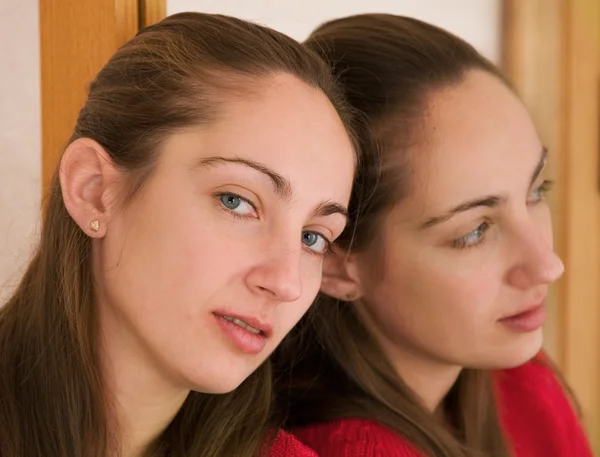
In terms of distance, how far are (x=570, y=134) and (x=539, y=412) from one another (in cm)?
59

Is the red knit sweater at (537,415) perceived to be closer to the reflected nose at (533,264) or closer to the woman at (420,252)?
the woman at (420,252)

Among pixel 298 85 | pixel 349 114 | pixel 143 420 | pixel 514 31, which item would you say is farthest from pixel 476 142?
pixel 514 31

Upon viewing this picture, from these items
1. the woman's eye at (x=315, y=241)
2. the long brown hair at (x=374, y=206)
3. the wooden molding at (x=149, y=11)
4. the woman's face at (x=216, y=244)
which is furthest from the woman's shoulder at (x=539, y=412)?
the wooden molding at (x=149, y=11)

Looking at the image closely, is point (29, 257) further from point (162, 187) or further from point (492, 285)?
point (492, 285)

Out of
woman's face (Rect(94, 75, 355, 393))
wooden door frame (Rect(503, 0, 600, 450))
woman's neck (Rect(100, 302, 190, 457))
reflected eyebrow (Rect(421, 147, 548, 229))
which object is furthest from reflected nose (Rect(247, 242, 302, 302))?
wooden door frame (Rect(503, 0, 600, 450))

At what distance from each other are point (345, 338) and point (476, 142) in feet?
0.99

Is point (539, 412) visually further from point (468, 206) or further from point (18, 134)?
point (18, 134)

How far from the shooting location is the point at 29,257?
997 millimetres

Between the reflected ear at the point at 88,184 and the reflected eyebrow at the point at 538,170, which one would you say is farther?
the reflected eyebrow at the point at 538,170

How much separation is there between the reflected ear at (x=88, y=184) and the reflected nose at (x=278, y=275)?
0.50 feet

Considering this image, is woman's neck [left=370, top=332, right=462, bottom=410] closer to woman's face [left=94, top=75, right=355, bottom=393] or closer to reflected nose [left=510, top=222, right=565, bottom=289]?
reflected nose [left=510, top=222, right=565, bottom=289]

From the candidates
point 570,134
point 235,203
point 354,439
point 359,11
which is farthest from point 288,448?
point 570,134

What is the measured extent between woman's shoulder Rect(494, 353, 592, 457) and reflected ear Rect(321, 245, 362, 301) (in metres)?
0.38

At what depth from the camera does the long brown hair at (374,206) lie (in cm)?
109
